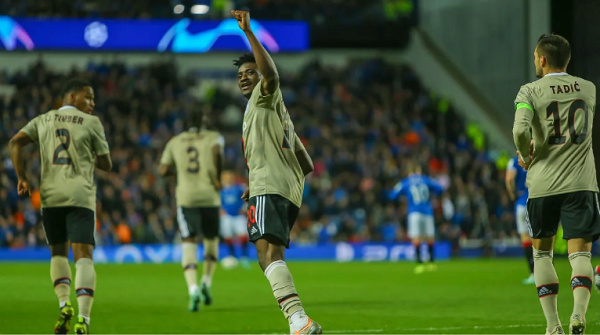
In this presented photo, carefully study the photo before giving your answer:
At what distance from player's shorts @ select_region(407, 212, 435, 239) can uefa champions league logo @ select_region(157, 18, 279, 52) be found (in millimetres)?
12139

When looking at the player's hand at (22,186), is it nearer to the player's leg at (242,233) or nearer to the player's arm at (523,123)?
the player's arm at (523,123)

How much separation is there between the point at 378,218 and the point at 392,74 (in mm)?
9171

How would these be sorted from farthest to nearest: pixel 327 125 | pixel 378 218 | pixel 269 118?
pixel 327 125, pixel 378 218, pixel 269 118

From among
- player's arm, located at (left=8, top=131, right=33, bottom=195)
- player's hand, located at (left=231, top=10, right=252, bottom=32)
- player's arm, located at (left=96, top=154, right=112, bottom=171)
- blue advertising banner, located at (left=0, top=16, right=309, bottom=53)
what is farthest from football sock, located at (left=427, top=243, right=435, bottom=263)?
player's hand, located at (left=231, top=10, right=252, bottom=32)


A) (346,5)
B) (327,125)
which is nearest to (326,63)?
(346,5)

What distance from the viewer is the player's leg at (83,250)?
28.9ft

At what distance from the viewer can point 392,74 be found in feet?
121

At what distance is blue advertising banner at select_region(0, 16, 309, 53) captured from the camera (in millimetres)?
33094

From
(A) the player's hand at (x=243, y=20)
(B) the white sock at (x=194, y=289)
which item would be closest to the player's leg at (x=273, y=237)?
(A) the player's hand at (x=243, y=20)

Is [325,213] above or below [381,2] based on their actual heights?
below

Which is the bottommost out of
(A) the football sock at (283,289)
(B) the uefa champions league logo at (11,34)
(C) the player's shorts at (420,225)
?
(A) the football sock at (283,289)

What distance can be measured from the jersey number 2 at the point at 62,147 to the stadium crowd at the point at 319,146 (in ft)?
58.5

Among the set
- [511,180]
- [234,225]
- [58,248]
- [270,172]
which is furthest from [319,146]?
[270,172]

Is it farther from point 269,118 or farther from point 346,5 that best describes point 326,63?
point 269,118
